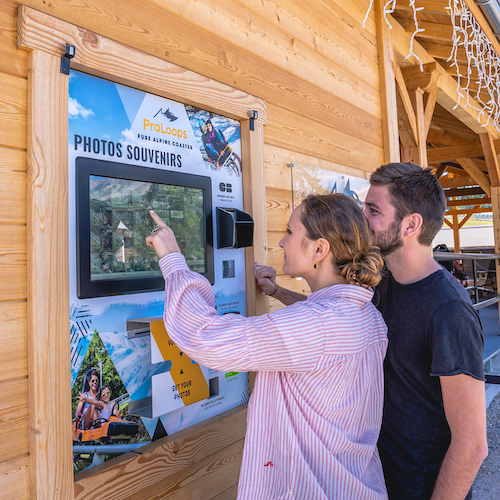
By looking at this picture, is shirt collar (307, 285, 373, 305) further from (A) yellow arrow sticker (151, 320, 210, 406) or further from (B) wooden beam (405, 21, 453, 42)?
(B) wooden beam (405, 21, 453, 42)

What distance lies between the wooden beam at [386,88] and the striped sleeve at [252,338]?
7.72 ft

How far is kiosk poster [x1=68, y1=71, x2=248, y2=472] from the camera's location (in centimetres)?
131

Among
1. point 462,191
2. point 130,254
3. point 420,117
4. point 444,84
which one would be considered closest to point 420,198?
point 130,254

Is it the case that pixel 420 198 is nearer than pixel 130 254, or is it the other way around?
pixel 130 254

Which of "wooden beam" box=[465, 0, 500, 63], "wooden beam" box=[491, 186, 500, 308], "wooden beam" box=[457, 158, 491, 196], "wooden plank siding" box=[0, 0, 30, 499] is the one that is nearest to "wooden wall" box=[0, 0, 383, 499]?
"wooden plank siding" box=[0, 0, 30, 499]

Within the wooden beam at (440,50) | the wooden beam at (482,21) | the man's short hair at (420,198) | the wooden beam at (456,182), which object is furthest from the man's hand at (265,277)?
the wooden beam at (456,182)

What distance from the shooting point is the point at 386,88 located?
3.19 m

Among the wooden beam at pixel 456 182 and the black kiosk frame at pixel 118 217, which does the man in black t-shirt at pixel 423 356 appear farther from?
the wooden beam at pixel 456 182

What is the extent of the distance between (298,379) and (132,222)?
2.31 ft

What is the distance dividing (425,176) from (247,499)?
49.4 inches

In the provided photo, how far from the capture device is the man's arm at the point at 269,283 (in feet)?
6.28

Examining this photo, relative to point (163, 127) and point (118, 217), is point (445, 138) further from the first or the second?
point (118, 217)

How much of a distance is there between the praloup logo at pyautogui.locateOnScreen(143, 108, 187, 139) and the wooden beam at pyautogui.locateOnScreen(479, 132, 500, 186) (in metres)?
6.40

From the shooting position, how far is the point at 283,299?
1962 mm
